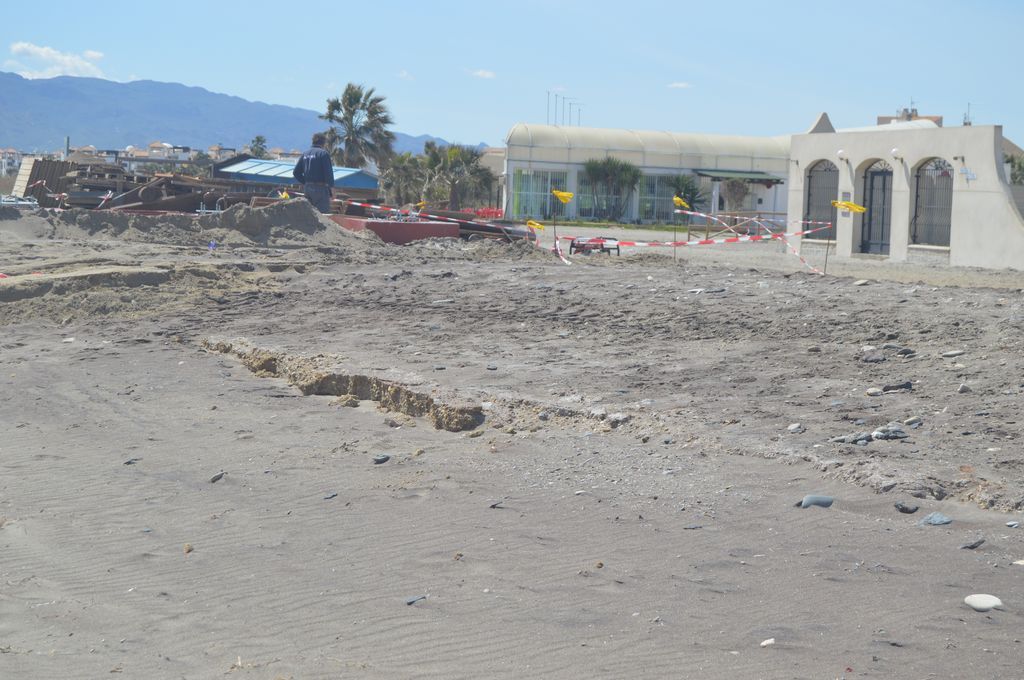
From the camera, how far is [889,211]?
28984mm

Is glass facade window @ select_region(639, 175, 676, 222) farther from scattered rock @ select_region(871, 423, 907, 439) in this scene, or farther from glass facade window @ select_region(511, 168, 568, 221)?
scattered rock @ select_region(871, 423, 907, 439)

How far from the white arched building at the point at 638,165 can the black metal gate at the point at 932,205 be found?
92.6 feet

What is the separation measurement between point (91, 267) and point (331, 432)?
9.17 meters

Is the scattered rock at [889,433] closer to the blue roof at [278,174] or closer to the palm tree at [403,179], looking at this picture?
the blue roof at [278,174]

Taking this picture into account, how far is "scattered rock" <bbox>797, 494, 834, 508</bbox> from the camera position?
6.24 metres

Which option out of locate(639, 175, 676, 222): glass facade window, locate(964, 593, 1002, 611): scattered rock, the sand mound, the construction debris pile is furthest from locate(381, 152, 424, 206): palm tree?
locate(964, 593, 1002, 611): scattered rock

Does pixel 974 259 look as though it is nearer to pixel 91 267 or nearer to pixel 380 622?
pixel 91 267

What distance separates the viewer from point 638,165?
58.5 m

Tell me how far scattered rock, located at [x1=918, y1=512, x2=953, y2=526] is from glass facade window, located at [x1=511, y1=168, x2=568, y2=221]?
1948 inches

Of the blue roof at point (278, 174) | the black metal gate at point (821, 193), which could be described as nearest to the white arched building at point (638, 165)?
the blue roof at point (278, 174)

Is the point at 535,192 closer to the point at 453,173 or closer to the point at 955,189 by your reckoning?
the point at 453,173

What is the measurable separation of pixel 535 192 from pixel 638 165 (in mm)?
6318

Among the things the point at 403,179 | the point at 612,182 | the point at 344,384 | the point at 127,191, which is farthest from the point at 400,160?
the point at 344,384

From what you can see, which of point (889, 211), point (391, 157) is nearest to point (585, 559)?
point (889, 211)
